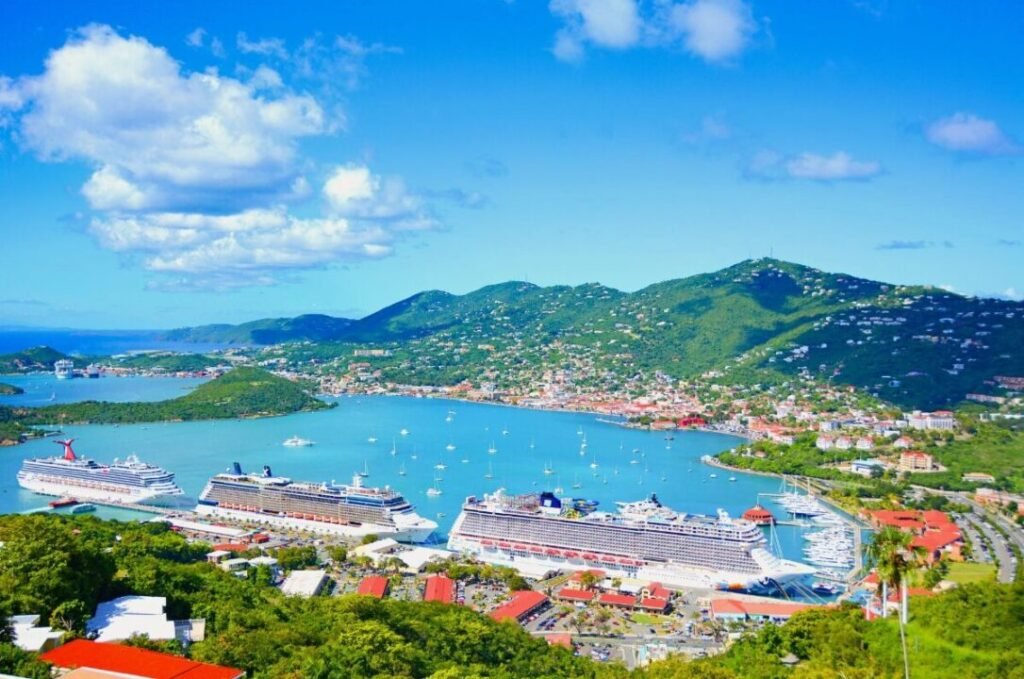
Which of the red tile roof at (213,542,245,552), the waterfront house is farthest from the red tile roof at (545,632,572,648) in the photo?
the waterfront house

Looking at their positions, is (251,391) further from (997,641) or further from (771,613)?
(997,641)

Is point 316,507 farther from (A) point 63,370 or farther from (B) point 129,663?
(A) point 63,370

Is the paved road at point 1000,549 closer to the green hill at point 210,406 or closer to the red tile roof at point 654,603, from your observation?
the red tile roof at point 654,603

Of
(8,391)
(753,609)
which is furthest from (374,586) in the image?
(8,391)

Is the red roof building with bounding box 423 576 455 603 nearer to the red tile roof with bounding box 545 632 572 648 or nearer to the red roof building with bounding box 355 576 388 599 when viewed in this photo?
the red roof building with bounding box 355 576 388 599

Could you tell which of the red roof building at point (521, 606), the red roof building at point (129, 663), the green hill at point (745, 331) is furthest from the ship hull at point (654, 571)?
the green hill at point (745, 331)

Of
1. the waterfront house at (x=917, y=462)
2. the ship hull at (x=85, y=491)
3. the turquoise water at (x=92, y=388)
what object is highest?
the turquoise water at (x=92, y=388)
